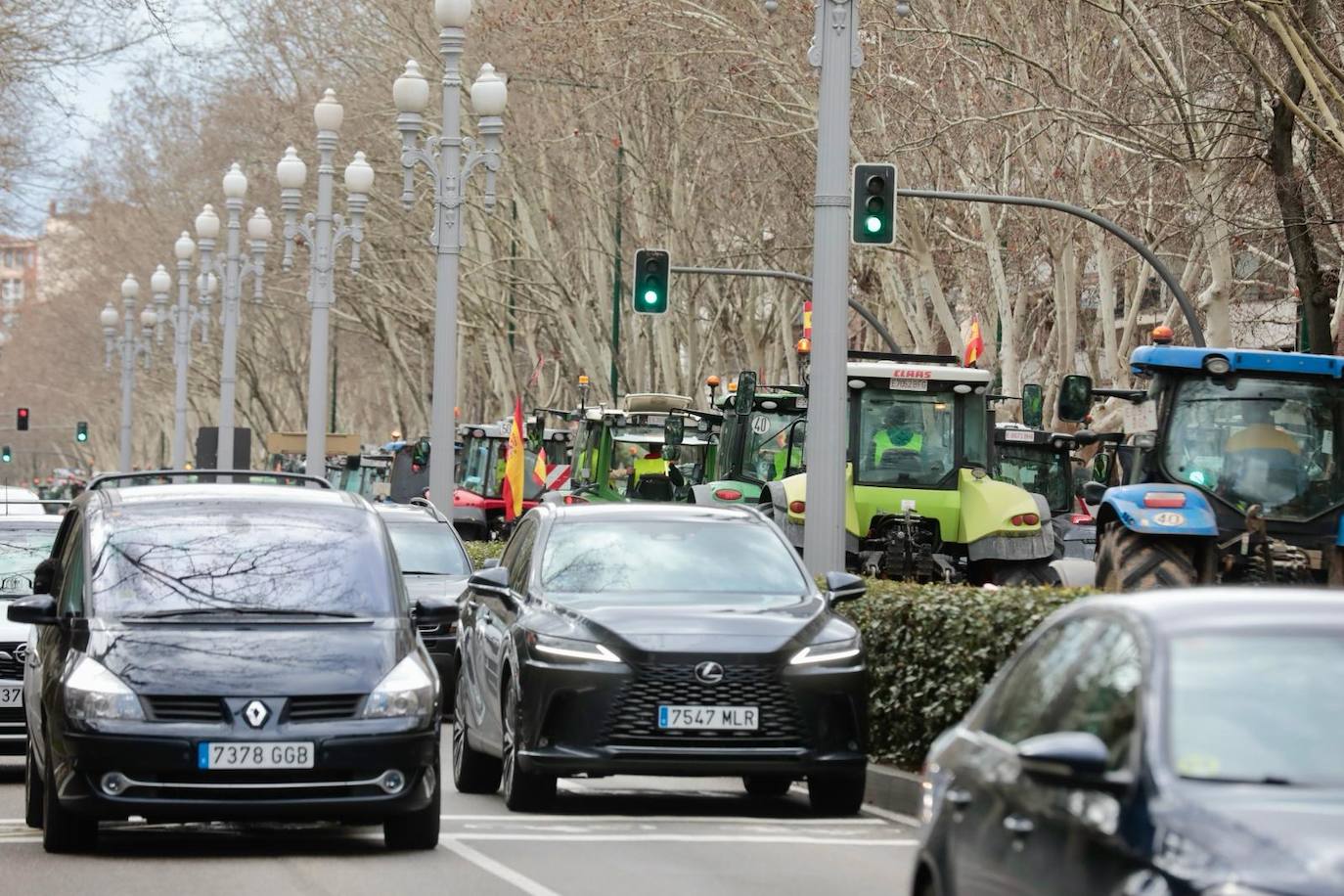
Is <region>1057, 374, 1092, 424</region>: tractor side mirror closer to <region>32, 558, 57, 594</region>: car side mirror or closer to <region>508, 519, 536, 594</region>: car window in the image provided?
<region>508, 519, 536, 594</region>: car window

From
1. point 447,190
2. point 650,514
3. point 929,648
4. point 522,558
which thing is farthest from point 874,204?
point 929,648

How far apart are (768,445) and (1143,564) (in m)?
12.8

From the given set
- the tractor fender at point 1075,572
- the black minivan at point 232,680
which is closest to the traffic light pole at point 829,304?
the tractor fender at point 1075,572

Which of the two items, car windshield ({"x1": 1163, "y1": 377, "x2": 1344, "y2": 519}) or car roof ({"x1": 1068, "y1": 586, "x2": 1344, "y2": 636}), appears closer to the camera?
car roof ({"x1": 1068, "y1": 586, "x2": 1344, "y2": 636})

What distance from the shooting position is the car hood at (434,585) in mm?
20828

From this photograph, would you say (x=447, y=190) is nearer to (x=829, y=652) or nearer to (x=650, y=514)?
(x=650, y=514)

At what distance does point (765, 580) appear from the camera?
556 inches

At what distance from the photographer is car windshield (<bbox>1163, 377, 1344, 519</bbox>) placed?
16578 millimetres

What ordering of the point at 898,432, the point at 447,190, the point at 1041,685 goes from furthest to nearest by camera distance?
the point at 447,190 < the point at 898,432 < the point at 1041,685

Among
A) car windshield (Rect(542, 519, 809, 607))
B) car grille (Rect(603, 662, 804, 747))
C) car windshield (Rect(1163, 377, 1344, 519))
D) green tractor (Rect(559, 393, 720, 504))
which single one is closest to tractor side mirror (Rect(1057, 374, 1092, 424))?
car windshield (Rect(1163, 377, 1344, 519))

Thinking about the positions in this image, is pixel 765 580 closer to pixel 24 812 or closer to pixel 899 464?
pixel 24 812

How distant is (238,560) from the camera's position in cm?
1205

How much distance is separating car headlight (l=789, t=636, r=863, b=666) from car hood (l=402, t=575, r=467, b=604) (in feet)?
25.3

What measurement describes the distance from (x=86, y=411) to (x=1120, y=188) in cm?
9383
